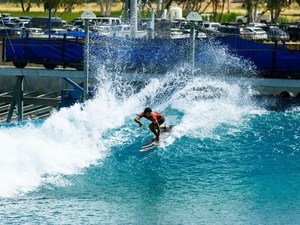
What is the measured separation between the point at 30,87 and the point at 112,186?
1839 cm

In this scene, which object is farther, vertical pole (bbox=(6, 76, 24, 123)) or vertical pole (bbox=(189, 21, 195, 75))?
vertical pole (bbox=(6, 76, 24, 123))

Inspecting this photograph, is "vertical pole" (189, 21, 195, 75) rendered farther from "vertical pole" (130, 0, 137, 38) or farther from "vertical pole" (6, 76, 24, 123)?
"vertical pole" (6, 76, 24, 123)

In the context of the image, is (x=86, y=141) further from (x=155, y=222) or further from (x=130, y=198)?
(x=155, y=222)

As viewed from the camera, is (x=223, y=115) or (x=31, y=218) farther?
(x=223, y=115)

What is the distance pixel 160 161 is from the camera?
19.1 metres

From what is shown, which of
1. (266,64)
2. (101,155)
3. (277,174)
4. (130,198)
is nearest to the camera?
(130,198)

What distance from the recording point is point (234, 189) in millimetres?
16844

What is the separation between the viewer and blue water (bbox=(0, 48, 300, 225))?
1489cm

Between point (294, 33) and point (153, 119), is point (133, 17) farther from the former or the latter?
point (294, 33)

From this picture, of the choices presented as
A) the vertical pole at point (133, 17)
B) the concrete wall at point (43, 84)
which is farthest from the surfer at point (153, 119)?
the concrete wall at point (43, 84)

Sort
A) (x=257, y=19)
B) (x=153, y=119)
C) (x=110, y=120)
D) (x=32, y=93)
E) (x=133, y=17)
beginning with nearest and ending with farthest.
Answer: (x=153, y=119) < (x=110, y=120) < (x=133, y=17) < (x=32, y=93) < (x=257, y=19)

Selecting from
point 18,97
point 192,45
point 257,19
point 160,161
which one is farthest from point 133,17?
point 257,19

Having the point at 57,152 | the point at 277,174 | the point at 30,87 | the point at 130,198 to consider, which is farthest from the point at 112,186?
the point at 30,87

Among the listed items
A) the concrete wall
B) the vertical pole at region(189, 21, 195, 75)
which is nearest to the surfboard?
the vertical pole at region(189, 21, 195, 75)
